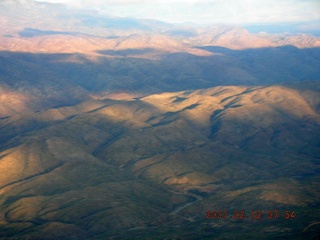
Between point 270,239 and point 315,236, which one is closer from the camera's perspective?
point 315,236
